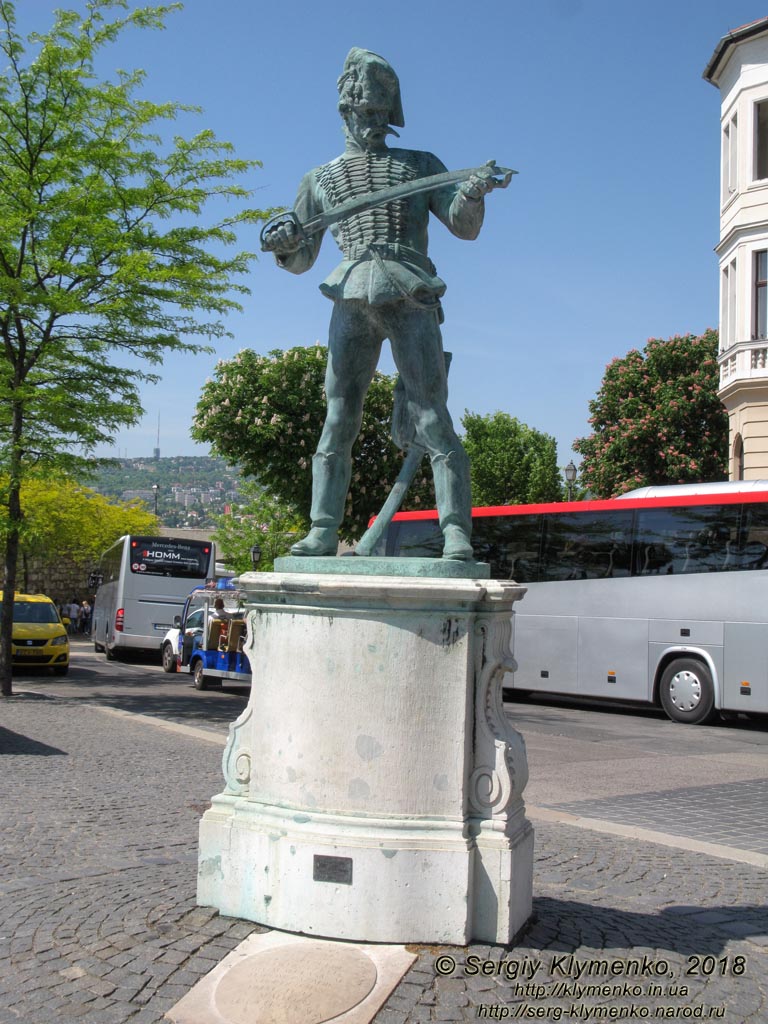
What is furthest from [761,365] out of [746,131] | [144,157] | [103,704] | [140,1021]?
[140,1021]

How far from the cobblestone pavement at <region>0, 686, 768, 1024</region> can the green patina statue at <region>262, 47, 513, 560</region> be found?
178 cm

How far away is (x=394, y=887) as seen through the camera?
416 cm

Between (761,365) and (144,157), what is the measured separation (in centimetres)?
1544

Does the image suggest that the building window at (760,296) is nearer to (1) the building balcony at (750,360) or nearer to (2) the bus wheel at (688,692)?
(1) the building balcony at (750,360)

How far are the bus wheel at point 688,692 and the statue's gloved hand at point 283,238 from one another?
42.2 feet

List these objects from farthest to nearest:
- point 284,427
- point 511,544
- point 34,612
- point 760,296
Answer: point 284,427, point 760,296, point 34,612, point 511,544

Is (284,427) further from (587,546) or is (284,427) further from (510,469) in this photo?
(510,469)

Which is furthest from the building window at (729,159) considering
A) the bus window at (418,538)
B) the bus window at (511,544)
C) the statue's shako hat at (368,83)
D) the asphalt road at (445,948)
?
the statue's shako hat at (368,83)

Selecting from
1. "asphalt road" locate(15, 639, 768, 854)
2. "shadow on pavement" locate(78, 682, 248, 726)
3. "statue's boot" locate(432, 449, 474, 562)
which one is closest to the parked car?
"asphalt road" locate(15, 639, 768, 854)

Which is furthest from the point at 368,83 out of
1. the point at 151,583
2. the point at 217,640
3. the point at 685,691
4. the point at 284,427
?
the point at 284,427

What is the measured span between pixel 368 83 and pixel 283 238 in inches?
33.2

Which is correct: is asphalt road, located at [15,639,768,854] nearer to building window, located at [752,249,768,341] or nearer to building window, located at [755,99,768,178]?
building window, located at [752,249,768,341]

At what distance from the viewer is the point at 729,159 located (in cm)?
2639

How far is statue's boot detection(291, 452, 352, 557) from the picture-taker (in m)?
5.00
